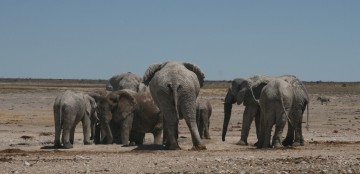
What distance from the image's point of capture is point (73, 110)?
22.3 m

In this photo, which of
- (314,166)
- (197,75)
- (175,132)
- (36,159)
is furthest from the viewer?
(197,75)

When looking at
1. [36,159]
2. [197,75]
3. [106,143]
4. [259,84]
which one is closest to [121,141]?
[106,143]

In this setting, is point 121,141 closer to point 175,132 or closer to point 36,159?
point 175,132

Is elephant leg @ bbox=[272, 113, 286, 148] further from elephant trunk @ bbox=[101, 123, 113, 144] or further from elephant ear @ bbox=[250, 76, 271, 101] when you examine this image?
elephant trunk @ bbox=[101, 123, 113, 144]

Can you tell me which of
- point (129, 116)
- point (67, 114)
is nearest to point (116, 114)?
point (129, 116)

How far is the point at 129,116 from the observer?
23.3 meters

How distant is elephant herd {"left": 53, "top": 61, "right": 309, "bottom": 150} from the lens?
19812 millimetres

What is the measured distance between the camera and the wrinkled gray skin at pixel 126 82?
3094 cm

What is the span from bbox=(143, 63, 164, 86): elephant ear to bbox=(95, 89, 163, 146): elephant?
2.13m

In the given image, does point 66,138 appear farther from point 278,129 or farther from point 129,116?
point 278,129

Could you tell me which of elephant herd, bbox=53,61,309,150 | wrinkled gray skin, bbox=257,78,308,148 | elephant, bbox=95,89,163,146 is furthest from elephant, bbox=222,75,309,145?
elephant, bbox=95,89,163,146

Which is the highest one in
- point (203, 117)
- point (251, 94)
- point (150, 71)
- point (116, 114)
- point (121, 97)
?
point (150, 71)

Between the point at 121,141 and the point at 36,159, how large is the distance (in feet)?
21.2

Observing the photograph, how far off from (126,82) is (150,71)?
9.92m
